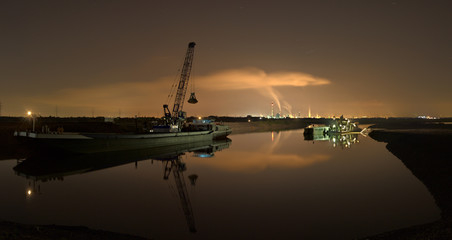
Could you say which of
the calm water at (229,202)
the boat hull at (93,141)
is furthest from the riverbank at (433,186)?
the boat hull at (93,141)

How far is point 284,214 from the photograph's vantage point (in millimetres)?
18000

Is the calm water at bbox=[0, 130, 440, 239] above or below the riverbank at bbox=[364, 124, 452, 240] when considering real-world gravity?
below

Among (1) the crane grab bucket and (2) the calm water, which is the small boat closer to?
(1) the crane grab bucket

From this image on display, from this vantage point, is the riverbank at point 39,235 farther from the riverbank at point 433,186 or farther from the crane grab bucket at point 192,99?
the crane grab bucket at point 192,99

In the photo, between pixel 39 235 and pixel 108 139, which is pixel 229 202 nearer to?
pixel 39 235

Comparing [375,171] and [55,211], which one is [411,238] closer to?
[55,211]

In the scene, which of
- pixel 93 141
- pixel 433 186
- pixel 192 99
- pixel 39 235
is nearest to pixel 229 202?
pixel 39 235

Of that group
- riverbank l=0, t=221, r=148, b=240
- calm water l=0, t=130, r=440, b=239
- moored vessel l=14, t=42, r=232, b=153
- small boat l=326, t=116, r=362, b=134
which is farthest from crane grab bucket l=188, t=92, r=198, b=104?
riverbank l=0, t=221, r=148, b=240

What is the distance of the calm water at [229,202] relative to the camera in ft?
51.3

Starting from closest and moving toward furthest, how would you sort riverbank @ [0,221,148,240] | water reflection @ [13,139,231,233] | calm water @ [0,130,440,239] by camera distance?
riverbank @ [0,221,148,240]
calm water @ [0,130,440,239]
water reflection @ [13,139,231,233]

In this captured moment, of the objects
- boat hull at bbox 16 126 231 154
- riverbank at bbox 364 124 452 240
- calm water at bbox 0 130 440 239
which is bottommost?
calm water at bbox 0 130 440 239

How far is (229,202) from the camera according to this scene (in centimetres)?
2116

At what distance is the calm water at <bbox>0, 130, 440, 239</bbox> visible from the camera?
1564cm

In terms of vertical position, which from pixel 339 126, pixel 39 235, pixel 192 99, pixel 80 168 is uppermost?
pixel 192 99
